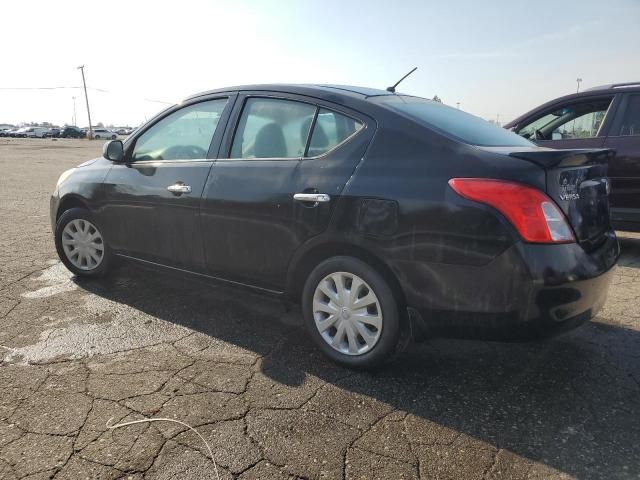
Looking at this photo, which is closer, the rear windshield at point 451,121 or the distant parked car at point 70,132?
the rear windshield at point 451,121

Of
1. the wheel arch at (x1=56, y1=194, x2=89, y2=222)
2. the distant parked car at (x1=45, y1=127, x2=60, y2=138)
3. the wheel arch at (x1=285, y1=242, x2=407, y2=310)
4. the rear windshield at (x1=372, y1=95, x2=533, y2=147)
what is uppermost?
the distant parked car at (x1=45, y1=127, x2=60, y2=138)

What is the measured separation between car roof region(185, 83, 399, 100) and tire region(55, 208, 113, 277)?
69.3 inches

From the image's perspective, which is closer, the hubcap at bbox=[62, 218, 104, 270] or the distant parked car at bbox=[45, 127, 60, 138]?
the hubcap at bbox=[62, 218, 104, 270]

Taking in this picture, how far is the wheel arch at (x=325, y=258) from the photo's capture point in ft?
9.00

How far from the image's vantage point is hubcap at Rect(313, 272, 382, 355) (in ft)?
9.23

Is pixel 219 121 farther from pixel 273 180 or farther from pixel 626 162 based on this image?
pixel 626 162

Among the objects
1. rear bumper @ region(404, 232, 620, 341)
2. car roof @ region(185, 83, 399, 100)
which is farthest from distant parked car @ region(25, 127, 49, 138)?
rear bumper @ region(404, 232, 620, 341)

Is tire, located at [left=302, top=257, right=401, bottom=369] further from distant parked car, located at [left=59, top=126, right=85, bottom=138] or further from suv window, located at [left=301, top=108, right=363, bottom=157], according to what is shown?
distant parked car, located at [left=59, top=126, right=85, bottom=138]

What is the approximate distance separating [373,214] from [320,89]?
982mm

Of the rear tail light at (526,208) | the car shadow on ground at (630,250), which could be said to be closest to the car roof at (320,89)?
the rear tail light at (526,208)

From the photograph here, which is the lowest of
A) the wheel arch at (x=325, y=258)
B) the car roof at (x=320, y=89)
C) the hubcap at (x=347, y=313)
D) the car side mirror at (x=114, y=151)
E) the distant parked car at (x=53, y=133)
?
the hubcap at (x=347, y=313)

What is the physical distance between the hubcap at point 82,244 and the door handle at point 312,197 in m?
2.24

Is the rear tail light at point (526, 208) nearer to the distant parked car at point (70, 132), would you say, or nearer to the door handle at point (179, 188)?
the door handle at point (179, 188)

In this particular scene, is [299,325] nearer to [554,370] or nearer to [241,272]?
[241,272]
